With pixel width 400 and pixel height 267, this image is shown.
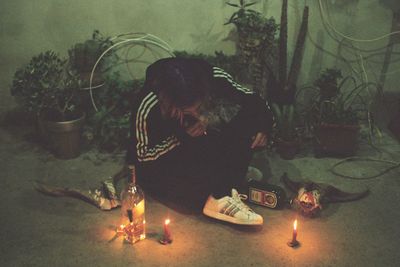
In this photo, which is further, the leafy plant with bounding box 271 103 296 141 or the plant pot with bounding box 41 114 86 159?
the leafy plant with bounding box 271 103 296 141

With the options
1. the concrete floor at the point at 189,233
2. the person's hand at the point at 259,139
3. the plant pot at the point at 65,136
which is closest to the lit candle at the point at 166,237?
the concrete floor at the point at 189,233

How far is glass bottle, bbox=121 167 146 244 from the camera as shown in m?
2.78

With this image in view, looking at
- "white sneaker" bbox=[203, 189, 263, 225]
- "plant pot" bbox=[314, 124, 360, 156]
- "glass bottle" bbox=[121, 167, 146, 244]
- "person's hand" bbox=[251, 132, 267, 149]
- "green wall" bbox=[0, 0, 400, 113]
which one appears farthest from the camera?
"green wall" bbox=[0, 0, 400, 113]

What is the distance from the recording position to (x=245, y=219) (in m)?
2.90

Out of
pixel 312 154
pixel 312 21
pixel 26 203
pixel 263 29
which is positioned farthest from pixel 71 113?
pixel 312 21

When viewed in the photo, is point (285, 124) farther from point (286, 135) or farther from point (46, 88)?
point (46, 88)

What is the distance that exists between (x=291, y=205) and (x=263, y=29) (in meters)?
1.73

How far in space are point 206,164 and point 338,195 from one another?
1129mm

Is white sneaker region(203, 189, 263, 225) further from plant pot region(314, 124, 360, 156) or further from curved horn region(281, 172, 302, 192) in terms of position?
plant pot region(314, 124, 360, 156)

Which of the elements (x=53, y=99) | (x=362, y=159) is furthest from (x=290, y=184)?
(x=53, y=99)

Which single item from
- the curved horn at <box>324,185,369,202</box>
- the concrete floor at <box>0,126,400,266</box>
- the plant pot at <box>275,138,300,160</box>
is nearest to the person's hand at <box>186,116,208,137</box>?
the concrete floor at <box>0,126,400,266</box>

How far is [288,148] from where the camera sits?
396 centimetres

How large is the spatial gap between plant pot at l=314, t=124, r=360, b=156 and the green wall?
3.49ft

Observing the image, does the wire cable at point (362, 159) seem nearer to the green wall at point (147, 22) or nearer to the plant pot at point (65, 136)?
the green wall at point (147, 22)
